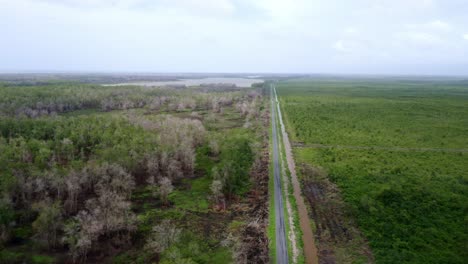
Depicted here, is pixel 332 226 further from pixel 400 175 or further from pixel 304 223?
pixel 400 175

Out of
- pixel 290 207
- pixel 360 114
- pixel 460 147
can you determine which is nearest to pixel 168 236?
pixel 290 207

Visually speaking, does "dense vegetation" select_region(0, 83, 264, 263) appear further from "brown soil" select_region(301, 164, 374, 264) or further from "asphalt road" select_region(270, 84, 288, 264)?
"brown soil" select_region(301, 164, 374, 264)

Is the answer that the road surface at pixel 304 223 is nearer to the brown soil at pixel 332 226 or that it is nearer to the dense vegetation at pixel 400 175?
the brown soil at pixel 332 226

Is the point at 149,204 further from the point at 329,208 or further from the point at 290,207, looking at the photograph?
the point at 329,208

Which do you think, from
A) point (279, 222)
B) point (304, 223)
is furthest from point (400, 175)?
point (279, 222)

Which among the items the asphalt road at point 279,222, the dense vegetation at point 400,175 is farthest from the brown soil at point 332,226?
the asphalt road at point 279,222

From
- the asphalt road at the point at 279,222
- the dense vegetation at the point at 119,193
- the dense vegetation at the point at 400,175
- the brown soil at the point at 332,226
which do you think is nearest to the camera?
the asphalt road at the point at 279,222
